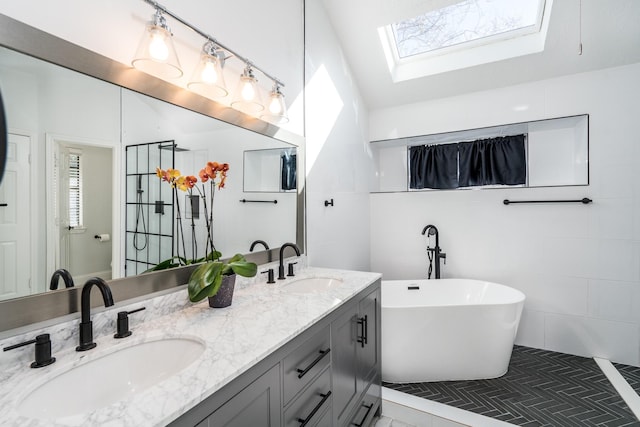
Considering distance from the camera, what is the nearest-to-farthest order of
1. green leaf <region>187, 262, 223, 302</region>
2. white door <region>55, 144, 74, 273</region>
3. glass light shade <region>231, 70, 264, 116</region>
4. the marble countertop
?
the marble countertop → white door <region>55, 144, 74, 273</region> → green leaf <region>187, 262, 223, 302</region> → glass light shade <region>231, 70, 264, 116</region>

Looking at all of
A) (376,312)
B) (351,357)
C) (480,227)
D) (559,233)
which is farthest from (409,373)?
(559,233)

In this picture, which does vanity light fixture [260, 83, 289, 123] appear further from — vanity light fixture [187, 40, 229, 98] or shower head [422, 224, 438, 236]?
shower head [422, 224, 438, 236]

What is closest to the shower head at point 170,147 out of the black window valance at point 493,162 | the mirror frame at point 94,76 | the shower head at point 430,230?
the mirror frame at point 94,76

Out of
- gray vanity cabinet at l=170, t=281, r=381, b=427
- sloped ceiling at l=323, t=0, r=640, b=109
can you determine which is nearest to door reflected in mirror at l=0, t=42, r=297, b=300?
gray vanity cabinet at l=170, t=281, r=381, b=427

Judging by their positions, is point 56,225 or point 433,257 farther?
point 433,257

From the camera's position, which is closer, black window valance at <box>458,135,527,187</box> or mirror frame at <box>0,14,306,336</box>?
mirror frame at <box>0,14,306,336</box>

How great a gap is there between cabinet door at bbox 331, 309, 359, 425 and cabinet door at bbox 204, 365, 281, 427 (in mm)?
434

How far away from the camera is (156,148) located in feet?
4.43

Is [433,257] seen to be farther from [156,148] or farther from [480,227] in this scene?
[156,148]

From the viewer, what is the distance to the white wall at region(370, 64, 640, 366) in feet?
8.19

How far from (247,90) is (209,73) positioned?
273 mm

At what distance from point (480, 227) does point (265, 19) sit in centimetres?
252

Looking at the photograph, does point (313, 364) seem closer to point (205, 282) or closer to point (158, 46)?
point (205, 282)

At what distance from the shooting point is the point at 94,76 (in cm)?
112
